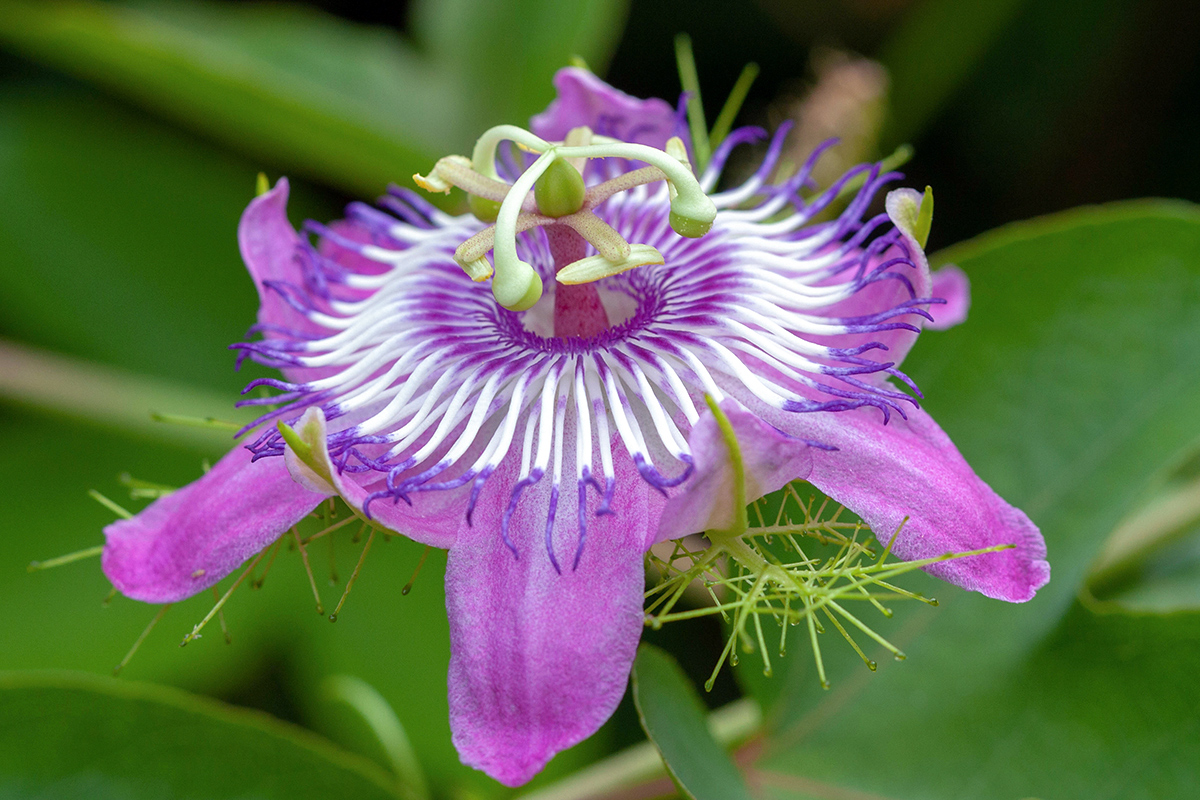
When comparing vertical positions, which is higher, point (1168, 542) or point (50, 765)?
point (1168, 542)

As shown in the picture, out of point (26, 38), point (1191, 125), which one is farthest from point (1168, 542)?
point (26, 38)

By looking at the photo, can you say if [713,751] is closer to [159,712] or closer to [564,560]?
[564,560]

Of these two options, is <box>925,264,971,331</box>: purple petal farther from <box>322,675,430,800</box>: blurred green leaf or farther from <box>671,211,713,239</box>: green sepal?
<box>322,675,430,800</box>: blurred green leaf

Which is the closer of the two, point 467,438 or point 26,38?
point 467,438

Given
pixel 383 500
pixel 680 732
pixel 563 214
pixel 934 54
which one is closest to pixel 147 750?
pixel 383 500

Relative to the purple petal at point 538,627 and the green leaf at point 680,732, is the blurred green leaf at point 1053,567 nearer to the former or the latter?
the green leaf at point 680,732

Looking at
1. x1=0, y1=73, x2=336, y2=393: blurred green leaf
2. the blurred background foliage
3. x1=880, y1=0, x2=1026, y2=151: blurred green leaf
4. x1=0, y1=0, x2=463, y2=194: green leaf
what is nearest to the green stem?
the blurred background foliage

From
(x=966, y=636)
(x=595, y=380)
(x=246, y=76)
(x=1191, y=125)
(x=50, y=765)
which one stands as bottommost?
(x=50, y=765)

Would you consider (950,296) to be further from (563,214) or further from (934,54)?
(934,54)
